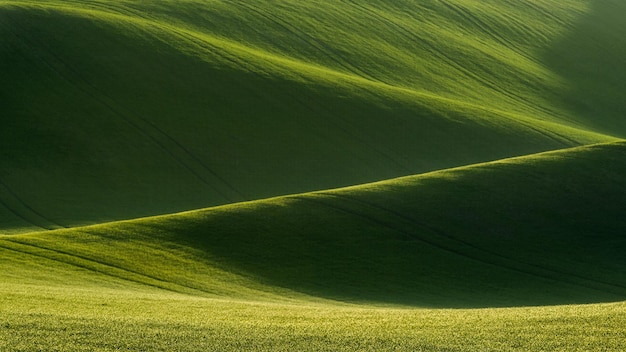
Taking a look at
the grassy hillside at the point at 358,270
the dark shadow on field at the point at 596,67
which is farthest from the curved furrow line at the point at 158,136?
the dark shadow on field at the point at 596,67

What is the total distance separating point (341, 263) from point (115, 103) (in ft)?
94.3

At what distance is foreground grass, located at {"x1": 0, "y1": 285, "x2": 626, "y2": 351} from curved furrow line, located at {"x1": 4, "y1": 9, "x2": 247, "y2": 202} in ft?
96.7

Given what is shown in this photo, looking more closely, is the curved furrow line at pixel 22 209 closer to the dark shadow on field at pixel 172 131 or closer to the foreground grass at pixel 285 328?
the dark shadow on field at pixel 172 131

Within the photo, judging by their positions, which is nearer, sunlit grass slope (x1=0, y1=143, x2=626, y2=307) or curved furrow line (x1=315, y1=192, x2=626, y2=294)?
sunlit grass slope (x1=0, y1=143, x2=626, y2=307)

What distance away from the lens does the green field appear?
1700 centimetres

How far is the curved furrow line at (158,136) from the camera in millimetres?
48531

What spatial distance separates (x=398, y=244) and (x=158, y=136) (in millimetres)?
24594

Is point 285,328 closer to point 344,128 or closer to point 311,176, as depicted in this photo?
point 311,176

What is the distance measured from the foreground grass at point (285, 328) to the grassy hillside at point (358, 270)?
49 millimetres

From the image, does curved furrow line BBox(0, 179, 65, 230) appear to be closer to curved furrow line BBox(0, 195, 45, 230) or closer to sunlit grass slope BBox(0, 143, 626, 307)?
curved furrow line BBox(0, 195, 45, 230)

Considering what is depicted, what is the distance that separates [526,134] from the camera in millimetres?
59250

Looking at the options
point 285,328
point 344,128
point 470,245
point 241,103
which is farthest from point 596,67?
point 285,328

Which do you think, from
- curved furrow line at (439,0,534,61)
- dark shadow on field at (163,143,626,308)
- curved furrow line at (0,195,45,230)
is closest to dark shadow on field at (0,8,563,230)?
curved furrow line at (0,195,45,230)

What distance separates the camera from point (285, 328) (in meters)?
15.5
